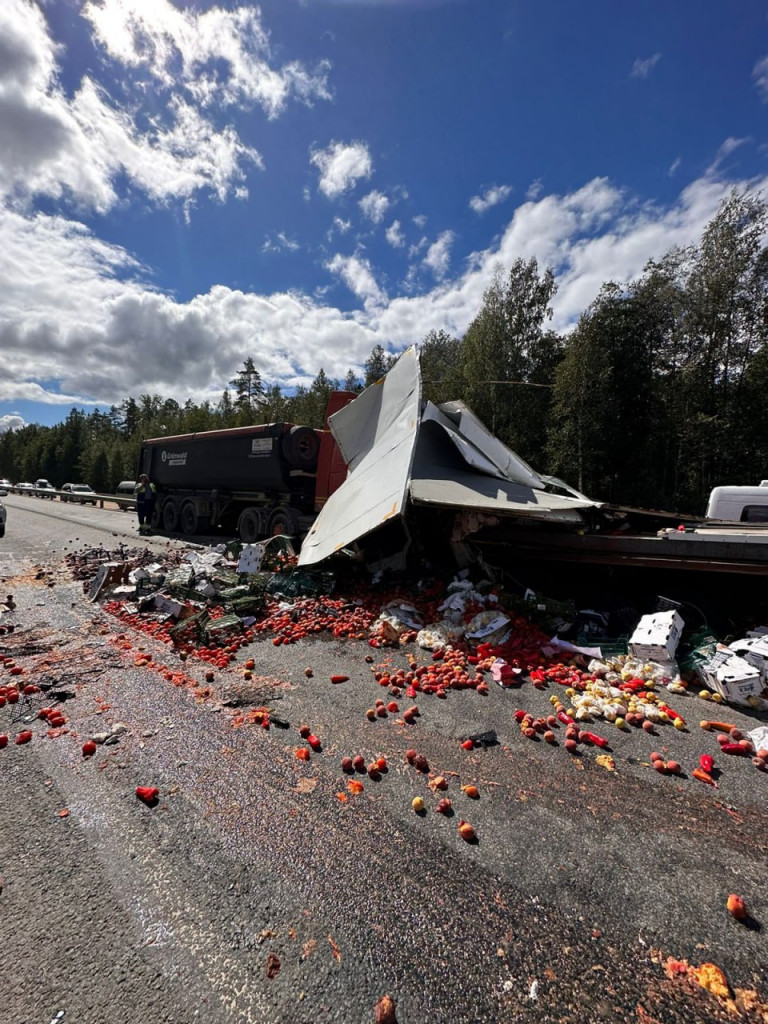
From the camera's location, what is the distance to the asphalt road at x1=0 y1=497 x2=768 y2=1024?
1.59 metres

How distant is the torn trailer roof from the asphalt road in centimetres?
284

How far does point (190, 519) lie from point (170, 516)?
164cm

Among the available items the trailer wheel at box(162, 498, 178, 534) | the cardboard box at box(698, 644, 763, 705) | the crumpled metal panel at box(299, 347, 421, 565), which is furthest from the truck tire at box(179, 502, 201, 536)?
the cardboard box at box(698, 644, 763, 705)

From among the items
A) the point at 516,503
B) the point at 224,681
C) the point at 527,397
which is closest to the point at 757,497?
the point at 516,503

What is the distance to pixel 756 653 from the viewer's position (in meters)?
3.86

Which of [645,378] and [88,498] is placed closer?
[645,378]

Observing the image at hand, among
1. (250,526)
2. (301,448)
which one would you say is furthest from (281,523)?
(301,448)

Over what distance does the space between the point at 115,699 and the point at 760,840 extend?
4715 millimetres

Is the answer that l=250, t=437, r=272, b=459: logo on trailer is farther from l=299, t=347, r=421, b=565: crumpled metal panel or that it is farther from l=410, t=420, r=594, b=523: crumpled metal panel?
l=410, t=420, r=594, b=523: crumpled metal panel

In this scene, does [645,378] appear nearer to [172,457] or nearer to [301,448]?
[301,448]

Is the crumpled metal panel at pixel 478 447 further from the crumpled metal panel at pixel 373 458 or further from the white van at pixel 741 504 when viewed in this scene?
the white van at pixel 741 504

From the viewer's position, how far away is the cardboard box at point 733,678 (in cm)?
366

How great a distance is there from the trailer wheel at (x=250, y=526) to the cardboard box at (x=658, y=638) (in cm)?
1007

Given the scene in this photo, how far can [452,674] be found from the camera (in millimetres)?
4250
